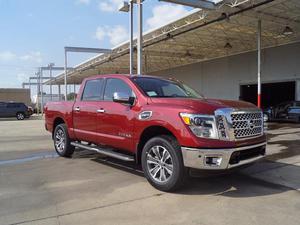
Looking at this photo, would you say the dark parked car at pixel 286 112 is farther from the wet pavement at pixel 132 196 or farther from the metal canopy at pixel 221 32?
the wet pavement at pixel 132 196

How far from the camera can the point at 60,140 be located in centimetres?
895

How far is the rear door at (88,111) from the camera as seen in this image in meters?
7.36

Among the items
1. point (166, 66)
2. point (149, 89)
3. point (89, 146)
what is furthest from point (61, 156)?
point (166, 66)

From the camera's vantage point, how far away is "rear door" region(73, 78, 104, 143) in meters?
7.36

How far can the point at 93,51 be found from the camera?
27844 mm

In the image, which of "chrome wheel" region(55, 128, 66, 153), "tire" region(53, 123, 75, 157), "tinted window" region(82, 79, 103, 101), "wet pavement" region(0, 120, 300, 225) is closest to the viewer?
"wet pavement" region(0, 120, 300, 225)

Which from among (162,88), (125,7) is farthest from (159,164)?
(125,7)

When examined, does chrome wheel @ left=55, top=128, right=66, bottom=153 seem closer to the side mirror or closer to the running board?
the running board

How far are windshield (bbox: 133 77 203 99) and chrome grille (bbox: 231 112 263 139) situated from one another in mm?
1265

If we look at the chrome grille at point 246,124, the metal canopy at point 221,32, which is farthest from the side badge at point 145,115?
the metal canopy at point 221,32

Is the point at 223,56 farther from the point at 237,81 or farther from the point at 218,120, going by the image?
the point at 218,120

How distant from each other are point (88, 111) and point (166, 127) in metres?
2.53

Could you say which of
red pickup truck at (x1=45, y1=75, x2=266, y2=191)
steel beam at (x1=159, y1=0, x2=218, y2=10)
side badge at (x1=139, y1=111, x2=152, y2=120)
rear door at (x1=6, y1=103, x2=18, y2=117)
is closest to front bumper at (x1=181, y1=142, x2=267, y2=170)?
red pickup truck at (x1=45, y1=75, x2=266, y2=191)

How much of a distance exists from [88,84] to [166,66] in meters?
30.7
